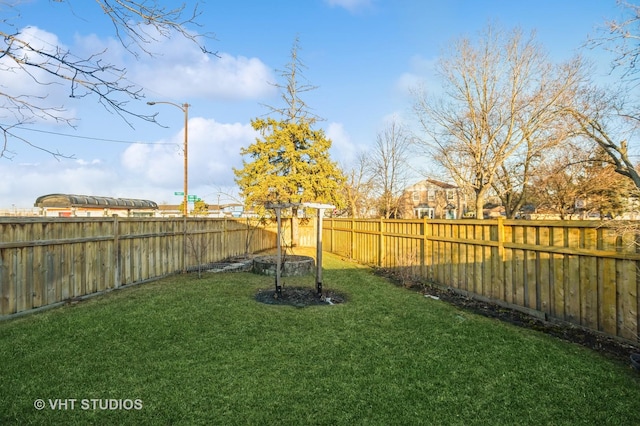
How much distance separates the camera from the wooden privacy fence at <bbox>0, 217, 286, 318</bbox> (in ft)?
17.1

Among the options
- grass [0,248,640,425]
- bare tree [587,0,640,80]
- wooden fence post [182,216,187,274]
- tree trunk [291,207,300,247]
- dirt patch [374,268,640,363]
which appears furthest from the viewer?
tree trunk [291,207,300,247]

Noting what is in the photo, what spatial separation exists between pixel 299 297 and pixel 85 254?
424 cm

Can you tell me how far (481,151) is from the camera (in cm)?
1666

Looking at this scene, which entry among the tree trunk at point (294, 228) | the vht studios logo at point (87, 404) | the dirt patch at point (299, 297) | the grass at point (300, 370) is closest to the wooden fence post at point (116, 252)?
the grass at point (300, 370)

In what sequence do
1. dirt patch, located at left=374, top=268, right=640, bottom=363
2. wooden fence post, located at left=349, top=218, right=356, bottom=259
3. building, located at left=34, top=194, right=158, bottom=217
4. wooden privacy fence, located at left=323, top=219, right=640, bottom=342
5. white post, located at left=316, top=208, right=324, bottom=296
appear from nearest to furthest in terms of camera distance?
dirt patch, located at left=374, top=268, right=640, bottom=363 < wooden privacy fence, located at left=323, top=219, right=640, bottom=342 < white post, located at left=316, top=208, right=324, bottom=296 < wooden fence post, located at left=349, top=218, right=356, bottom=259 < building, located at left=34, top=194, right=158, bottom=217

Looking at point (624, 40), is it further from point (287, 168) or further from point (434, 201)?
point (434, 201)

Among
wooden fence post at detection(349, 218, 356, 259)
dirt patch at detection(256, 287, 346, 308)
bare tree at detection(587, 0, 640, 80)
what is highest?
bare tree at detection(587, 0, 640, 80)

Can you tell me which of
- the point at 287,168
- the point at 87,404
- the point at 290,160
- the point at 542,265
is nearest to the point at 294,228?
the point at 287,168

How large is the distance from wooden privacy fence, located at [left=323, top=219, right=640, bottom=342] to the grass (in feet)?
2.16

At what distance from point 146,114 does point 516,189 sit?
19.7 meters

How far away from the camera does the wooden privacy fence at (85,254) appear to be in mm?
5227

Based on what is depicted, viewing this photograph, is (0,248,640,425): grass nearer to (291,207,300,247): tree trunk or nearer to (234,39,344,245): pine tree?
(234,39,344,245): pine tree

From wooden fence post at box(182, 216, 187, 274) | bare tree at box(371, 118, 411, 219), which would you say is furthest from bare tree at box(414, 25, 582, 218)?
wooden fence post at box(182, 216, 187, 274)

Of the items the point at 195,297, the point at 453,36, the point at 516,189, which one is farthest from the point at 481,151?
the point at 195,297
